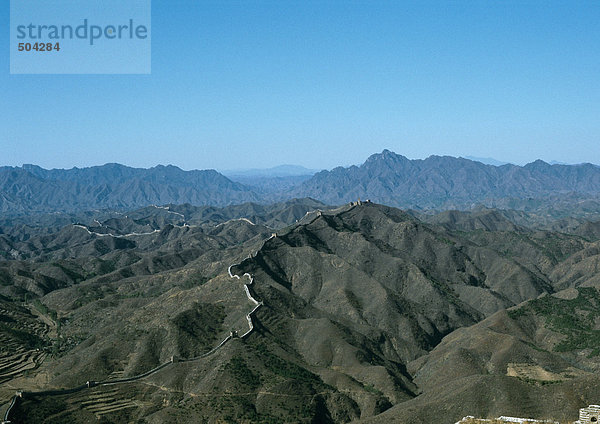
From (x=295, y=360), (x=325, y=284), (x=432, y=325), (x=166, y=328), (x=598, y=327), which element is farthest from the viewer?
(x=325, y=284)

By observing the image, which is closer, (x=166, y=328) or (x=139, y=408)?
(x=139, y=408)

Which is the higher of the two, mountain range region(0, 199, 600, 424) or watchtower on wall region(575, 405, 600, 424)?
watchtower on wall region(575, 405, 600, 424)

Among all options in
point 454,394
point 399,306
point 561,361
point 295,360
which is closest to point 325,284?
point 399,306

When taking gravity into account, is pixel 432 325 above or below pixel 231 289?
below

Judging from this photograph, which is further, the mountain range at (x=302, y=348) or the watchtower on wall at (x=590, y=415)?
the mountain range at (x=302, y=348)

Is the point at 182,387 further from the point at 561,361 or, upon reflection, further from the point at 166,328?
the point at 561,361

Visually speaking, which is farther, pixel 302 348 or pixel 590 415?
pixel 302 348

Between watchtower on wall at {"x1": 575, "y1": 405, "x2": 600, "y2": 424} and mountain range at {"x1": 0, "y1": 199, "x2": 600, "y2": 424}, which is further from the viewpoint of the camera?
mountain range at {"x1": 0, "y1": 199, "x2": 600, "y2": 424}

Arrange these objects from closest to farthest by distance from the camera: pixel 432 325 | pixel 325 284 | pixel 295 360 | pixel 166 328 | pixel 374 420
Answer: pixel 374 420
pixel 295 360
pixel 166 328
pixel 432 325
pixel 325 284

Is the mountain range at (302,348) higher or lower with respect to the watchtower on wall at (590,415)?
lower

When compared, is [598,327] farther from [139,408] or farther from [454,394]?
[139,408]

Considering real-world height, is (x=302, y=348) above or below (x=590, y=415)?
below
